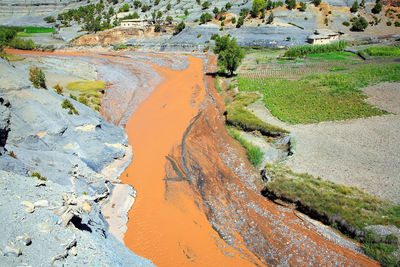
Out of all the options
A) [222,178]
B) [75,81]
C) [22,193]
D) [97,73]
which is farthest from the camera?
[97,73]

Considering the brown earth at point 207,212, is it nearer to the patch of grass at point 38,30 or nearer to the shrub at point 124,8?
the shrub at point 124,8

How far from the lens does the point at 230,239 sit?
1688 centimetres

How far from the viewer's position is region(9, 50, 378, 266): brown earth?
15734 millimetres

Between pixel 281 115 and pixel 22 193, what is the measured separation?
27.1m

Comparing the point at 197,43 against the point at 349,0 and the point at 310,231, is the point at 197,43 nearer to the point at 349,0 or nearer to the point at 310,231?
the point at 349,0

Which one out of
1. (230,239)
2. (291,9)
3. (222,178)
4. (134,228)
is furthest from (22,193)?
(291,9)

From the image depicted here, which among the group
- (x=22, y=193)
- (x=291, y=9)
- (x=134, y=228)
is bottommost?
(x=134, y=228)

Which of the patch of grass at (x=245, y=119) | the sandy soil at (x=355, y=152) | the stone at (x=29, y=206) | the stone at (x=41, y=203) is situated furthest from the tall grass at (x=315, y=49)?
the stone at (x=29, y=206)

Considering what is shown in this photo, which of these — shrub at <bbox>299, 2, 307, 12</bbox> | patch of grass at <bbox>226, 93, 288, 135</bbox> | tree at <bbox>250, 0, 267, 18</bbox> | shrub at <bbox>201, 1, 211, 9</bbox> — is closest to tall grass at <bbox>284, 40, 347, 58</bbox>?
shrub at <bbox>299, 2, 307, 12</bbox>

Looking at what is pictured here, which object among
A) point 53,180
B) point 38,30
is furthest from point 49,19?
point 53,180

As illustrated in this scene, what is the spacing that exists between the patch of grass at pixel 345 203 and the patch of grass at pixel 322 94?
1180 cm

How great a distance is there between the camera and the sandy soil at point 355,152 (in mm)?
19839

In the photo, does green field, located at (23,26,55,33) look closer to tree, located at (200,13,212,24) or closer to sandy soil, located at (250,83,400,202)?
tree, located at (200,13,212,24)

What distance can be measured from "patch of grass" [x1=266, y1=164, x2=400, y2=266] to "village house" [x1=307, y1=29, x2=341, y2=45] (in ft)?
198
